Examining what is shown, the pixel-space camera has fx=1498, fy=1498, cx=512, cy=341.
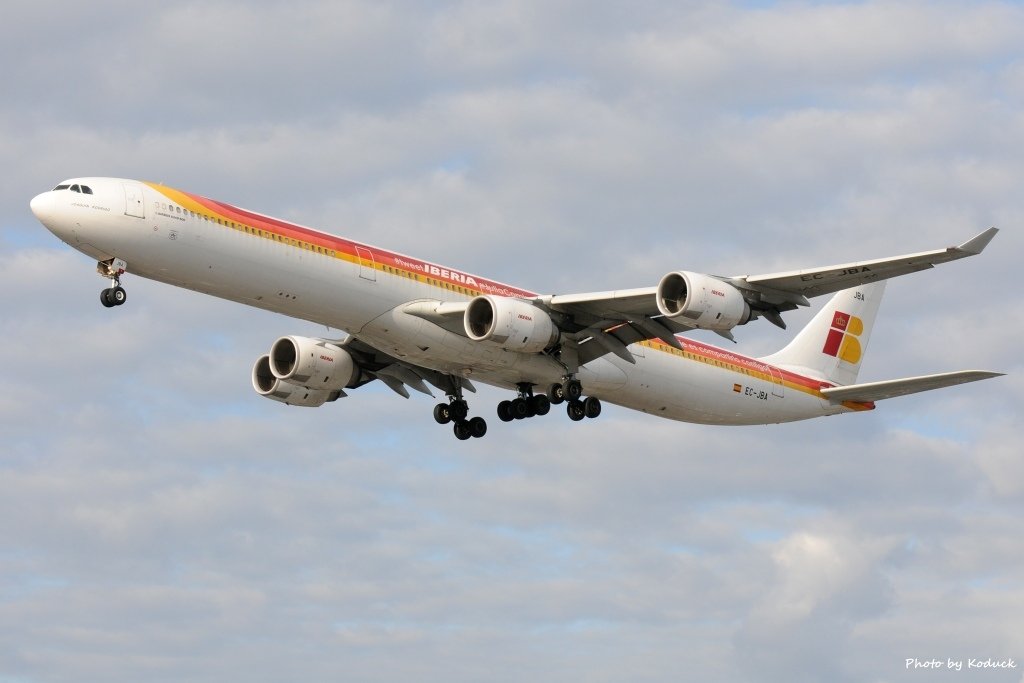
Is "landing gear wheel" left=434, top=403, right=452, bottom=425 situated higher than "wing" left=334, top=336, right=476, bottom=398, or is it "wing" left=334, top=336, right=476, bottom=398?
"wing" left=334, top=336, right=476, bottom=398

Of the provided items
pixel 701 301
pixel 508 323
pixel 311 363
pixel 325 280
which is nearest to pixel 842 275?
pixel 701 301

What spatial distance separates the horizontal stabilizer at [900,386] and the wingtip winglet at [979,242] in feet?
25.0

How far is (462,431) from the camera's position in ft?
182

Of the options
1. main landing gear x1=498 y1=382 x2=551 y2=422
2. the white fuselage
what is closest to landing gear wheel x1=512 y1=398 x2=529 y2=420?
main landing gear x1=498 y1=382 x2=551 y2=422

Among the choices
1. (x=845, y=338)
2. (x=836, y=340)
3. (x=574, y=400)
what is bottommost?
(x=574, y=400)

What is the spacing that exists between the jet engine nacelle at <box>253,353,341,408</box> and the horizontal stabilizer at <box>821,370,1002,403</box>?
1962 cm

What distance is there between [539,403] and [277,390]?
9.61 m

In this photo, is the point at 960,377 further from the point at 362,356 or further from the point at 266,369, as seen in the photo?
the point at 266,369

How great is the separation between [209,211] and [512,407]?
44.9 ft

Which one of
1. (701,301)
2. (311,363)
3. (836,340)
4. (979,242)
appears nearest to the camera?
(979,242)

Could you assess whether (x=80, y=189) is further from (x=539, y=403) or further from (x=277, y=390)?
(x=539, y=403)

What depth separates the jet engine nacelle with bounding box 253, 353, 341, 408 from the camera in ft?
177

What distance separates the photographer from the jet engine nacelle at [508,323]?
46781 mm

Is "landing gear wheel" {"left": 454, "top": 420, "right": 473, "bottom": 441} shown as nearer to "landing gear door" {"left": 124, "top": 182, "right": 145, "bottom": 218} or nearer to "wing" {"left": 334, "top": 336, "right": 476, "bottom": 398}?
"wing" {"left": 334, "top": 336, "right": 476, "bottom": 398}
